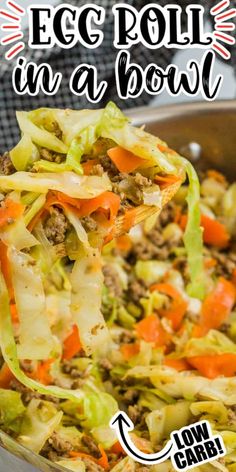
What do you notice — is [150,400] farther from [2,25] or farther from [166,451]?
[2,25]

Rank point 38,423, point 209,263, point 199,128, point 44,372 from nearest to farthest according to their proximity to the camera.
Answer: point 38,423 → point 44,372 → point 209,263 → point 199,128

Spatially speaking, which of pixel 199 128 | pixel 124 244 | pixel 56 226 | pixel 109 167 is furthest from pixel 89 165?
pixel 199 128

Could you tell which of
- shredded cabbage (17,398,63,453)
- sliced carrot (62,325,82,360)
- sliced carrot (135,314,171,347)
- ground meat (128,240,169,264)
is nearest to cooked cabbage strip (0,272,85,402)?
shredded cabbage (17,398,63,453)

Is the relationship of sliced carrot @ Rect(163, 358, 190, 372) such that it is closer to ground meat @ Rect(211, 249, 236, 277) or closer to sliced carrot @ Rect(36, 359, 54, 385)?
sliced carrot @ Rect(36, 359, 54, 385)

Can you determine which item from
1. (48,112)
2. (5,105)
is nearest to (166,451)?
(48,112)

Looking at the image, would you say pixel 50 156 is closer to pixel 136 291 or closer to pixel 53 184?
pixel 53 184

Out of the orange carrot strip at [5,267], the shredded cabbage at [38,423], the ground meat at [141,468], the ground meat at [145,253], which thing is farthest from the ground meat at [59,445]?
the ground meat at [145,253]

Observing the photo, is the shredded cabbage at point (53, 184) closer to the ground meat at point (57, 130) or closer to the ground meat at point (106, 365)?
the ground meat at point (57, 130)
